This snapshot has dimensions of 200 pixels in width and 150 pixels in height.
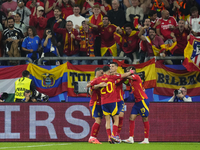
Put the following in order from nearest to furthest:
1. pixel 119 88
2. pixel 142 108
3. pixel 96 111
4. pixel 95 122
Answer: pixel 95 122 → pixel 96 111 → pixel 142 108 → pixel 119 88

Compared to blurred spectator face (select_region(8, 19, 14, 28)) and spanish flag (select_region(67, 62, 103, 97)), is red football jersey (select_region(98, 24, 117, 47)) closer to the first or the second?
spanish flag (select_region(67, 62, 103, 97))

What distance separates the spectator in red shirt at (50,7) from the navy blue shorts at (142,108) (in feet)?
20.5

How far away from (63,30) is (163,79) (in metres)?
3.81

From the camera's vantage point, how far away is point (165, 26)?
13.7m

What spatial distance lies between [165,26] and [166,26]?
0.11ft

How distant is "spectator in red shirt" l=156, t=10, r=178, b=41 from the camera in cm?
1366

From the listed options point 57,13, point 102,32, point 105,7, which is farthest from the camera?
point 105,7

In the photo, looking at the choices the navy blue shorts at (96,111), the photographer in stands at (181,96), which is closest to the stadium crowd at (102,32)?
the photographer in stands at (181,96)

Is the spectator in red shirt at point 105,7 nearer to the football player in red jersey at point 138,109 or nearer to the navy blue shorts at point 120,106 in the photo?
the football player in red jersey at point 138,109

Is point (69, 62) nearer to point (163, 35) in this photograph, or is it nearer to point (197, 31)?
point (163, 35)

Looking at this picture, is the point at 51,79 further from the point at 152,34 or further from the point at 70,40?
the point at 152,34

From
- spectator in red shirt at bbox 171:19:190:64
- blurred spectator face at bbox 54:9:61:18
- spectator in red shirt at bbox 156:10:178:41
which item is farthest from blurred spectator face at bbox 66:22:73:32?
spectator in red shirt at bbox 171:19:190:64

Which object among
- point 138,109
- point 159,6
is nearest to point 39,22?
point 159,6

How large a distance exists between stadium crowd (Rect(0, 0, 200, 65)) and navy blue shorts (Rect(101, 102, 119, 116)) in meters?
3.78
